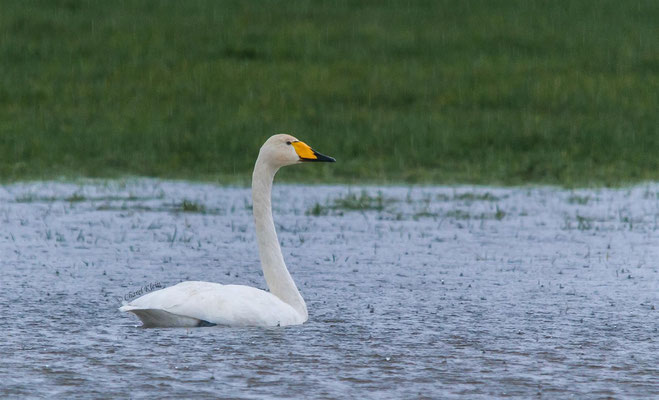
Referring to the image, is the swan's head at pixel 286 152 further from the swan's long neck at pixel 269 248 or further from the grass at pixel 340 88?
the grass at pixel 340 88

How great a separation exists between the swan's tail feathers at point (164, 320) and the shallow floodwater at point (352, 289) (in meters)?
0.11

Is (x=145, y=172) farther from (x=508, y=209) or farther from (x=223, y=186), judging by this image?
(x=508, y=209)

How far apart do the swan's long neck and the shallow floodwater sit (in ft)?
0.89

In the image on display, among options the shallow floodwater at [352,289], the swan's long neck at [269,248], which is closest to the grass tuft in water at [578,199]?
the shallow floodwater at [352,289]

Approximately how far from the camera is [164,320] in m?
9.91

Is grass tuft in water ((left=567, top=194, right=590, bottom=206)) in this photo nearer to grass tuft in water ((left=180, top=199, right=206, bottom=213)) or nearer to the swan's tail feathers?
grass tuft in water ((left=180, top=199, right=206, bottom=213))

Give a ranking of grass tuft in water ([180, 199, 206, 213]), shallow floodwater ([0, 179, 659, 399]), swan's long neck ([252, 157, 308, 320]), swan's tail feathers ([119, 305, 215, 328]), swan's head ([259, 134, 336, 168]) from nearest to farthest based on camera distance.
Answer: shallow floodwater ([0, 179, 659, 399])
swan's tail feathers ([119, 305, 215, 328])
swan's long neck ([252, 157, 308, 320])
swan's head ([259, 134, 336, 168])
grass tuft in water ([180, 199, 206, 213])

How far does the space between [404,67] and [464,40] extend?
276 cm

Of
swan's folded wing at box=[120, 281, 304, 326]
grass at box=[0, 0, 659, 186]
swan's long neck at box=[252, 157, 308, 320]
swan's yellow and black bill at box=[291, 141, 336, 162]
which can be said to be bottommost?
swan's folded wing at box=[120, 281, 304, 326]

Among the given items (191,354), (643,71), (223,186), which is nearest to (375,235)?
(223,186)

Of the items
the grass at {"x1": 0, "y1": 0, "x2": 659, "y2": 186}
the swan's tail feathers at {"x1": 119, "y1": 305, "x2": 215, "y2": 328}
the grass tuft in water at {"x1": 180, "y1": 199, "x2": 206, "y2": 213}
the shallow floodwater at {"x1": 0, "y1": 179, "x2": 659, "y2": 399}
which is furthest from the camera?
the grass at {"x1": 0, "y1": 0, "x2": 659, "y2": 186}

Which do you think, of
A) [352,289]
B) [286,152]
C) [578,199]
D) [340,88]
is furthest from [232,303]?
A: [340,88]

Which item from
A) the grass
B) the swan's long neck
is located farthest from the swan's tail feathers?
the grass

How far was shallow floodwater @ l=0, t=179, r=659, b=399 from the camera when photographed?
27.6 feet
